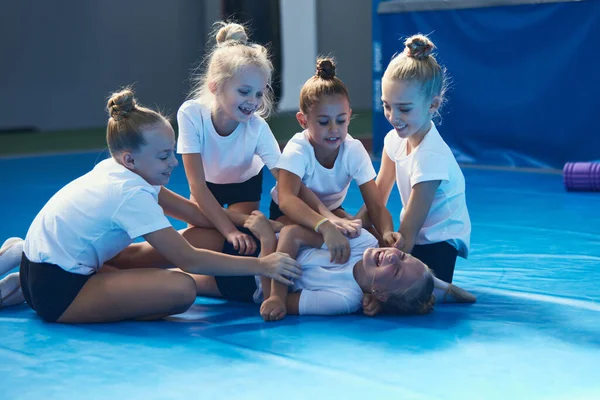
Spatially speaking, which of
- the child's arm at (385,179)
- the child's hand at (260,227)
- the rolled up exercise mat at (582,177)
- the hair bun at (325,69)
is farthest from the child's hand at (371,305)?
the rolled up exercise mat at (582,177)

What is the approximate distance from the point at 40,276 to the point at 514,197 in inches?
116

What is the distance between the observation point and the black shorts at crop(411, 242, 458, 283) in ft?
9.16

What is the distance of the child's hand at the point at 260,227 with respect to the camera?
2695 millimetres

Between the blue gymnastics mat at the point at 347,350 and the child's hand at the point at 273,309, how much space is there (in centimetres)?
4

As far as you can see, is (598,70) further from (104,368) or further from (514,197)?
(104,368)

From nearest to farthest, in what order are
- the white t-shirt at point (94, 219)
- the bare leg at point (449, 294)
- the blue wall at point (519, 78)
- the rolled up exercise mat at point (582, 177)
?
the white t-shirt at point (94, 219), the bare leg at point (449, 294), the rolled up exercise mat at point (582, 177), the blue wall at point (519, 78)

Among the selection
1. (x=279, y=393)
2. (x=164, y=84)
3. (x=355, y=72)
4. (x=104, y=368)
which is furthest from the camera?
(x=355, y=72)

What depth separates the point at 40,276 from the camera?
2441 mm

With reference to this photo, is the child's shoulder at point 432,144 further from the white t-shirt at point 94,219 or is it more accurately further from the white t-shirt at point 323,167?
the white t-shirt at point 94,219

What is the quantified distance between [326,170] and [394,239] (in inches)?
14.6

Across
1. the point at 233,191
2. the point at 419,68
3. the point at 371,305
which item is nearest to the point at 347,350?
the point at 371,305

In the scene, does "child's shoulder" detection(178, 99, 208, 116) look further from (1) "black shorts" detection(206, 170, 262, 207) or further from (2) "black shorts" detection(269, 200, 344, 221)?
(2) "black shorts" detection(269, 200, 344, 221)

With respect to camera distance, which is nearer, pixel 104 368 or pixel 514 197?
pixel 104 368

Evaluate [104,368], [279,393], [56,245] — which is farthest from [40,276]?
[279,393]
